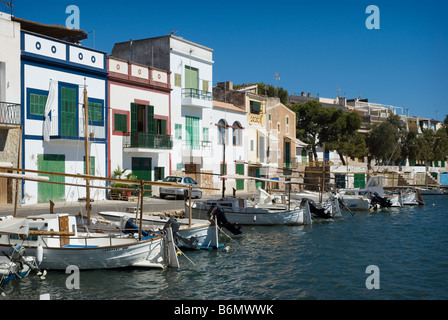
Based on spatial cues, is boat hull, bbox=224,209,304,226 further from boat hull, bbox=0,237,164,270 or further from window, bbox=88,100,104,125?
boat hull, bbox=0,237,164,270

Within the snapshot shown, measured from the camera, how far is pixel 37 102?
1112 inches

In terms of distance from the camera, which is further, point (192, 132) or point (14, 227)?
point (192, 132)

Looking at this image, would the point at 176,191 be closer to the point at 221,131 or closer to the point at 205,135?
the point at 205,135

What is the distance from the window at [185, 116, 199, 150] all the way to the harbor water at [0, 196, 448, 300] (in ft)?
51.3

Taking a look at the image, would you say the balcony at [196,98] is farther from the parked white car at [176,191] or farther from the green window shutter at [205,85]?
the parked white car at [176,191]

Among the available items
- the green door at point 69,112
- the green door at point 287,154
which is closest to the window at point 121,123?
the green door at point 69,112

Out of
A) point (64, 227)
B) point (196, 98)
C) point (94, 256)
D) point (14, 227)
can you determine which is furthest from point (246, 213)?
point (14, 227)

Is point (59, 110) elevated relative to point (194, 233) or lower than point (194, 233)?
elevated

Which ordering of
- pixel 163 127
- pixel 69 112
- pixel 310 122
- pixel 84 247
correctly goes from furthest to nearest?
1. pixel 310 122
2. pixel 163 127
3. pixel 69 112
4. pixel 84 247

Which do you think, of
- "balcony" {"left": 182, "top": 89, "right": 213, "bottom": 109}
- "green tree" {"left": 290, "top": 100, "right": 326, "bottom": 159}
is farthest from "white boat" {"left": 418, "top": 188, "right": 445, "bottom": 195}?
"balcony" {"left": 182, "top": 89, "right": 213, "bottom": 109}

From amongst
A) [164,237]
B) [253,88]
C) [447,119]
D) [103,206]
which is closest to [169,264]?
[164,237]

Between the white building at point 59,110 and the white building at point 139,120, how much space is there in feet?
3.59

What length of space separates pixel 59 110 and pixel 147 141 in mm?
7174

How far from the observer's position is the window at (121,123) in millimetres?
33625
